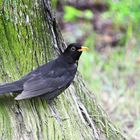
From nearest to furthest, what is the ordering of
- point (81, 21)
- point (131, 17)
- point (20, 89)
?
point (20, 89)
point (131, 17)
point (81, 21)

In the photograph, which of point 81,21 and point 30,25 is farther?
point 81,21

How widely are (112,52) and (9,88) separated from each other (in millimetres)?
5644

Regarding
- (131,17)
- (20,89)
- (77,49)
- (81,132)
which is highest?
(131,17)

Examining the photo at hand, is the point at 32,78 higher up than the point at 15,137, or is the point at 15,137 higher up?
the point at 32,78

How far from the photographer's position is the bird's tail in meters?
4.70

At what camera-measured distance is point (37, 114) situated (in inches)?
197

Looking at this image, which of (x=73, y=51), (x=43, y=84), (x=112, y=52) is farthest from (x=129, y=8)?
(x=43, y=84)

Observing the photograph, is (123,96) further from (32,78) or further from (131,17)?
(32,78)

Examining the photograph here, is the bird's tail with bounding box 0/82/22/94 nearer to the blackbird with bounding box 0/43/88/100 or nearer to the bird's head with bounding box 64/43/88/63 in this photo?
the blackbird with bounding box 0/43/88/100

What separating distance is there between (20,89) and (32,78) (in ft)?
0.61

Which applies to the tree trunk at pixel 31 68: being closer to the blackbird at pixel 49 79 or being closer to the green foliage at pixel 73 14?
the blackbird at pixel 49 79

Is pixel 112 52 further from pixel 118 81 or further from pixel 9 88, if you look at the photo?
pixel 9 88

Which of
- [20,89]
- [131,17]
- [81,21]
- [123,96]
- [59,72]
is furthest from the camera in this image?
[81,21]

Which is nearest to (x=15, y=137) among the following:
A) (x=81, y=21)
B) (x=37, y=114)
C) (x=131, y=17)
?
(x=37, y=114)
